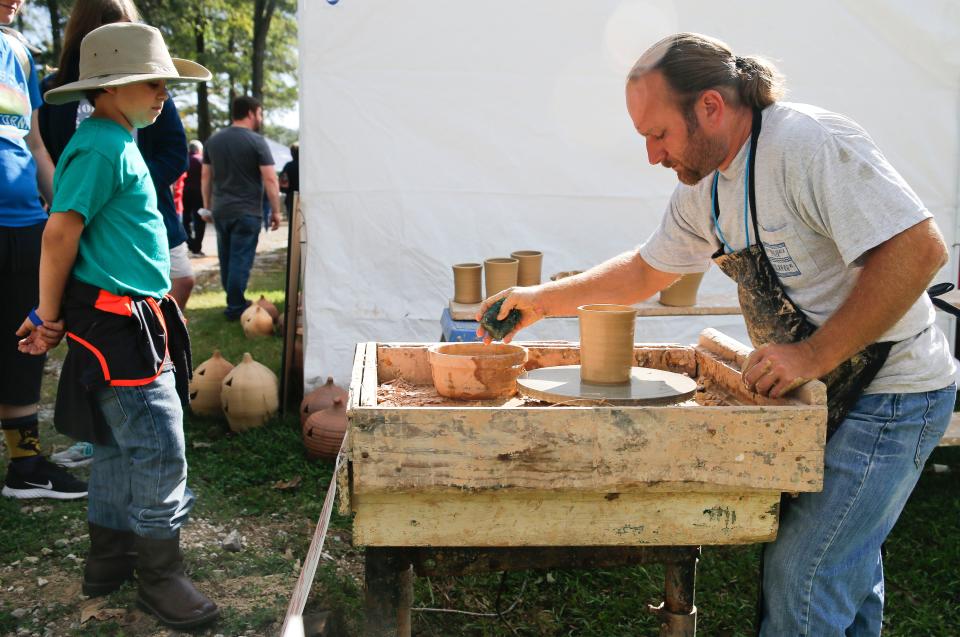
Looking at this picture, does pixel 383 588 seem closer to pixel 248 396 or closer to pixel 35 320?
pixel 35 320

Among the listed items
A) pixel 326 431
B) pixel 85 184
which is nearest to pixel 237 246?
pixel 326 431

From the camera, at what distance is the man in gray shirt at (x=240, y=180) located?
6719mm

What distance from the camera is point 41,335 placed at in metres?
2.52

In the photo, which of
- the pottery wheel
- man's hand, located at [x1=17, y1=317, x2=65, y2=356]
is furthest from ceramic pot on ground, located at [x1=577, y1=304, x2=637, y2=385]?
man's hand, located at [x1=17, y1=317, x2=65, y2=356]

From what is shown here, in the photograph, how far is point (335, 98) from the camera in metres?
4.55

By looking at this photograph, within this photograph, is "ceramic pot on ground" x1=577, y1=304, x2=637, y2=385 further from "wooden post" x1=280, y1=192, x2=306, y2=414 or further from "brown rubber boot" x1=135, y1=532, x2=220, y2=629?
"wooden post" x1=280, y1=192, x2=306, y2=414

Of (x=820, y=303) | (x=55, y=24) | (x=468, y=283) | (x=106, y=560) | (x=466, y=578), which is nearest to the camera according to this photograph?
(x=820, y=303)

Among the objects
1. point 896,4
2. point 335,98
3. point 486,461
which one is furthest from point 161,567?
point 896,4

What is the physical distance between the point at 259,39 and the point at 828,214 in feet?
63.4

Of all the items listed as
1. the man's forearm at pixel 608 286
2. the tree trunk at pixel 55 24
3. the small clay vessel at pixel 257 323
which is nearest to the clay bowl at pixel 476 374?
the man's forearm at pixel 608 286

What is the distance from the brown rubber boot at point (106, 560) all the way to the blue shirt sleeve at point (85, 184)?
3.66 ft

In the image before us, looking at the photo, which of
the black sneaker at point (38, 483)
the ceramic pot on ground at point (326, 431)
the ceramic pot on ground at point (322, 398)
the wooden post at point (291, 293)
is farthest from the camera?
the wooden post at point (291, 293)

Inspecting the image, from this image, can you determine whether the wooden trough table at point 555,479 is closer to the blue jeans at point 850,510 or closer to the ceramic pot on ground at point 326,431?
the blue jeans at point 850,510

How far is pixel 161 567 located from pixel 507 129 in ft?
10.0
